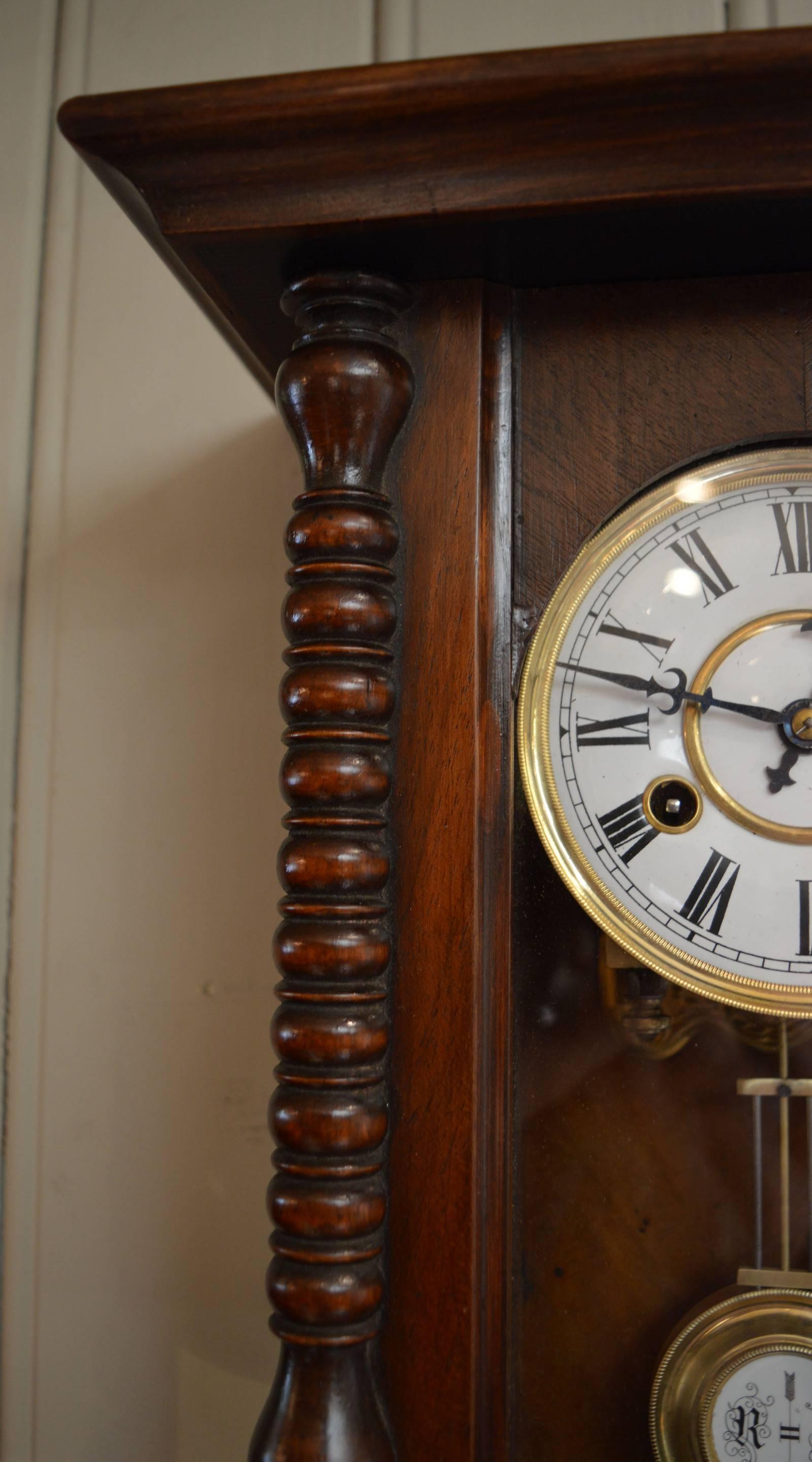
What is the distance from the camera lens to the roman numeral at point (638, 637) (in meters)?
0.56

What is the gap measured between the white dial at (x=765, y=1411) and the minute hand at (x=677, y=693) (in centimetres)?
32

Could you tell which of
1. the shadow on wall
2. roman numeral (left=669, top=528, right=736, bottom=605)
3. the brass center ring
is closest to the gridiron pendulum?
the brass center ring

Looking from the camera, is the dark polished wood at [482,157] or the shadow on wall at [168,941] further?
the shadow on wall at [168,941]

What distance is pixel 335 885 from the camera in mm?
526

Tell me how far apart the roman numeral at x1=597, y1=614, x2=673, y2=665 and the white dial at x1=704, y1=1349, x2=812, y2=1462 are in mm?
356

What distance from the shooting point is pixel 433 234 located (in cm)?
54

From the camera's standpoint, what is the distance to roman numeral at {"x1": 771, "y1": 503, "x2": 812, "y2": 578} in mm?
560

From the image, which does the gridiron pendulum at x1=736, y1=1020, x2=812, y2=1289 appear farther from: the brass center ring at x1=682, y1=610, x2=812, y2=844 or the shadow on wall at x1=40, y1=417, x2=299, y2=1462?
the shadow on wall at x1=40, y1=417, x2=299, y2=1462

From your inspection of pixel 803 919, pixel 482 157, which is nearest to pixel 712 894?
pixel 803 919

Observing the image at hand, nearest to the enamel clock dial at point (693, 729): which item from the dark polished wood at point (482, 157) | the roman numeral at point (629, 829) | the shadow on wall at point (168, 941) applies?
the roman numeral at point (629, 829)

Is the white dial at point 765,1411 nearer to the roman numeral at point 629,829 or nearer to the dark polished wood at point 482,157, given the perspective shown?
the roman numeral at point 629,829

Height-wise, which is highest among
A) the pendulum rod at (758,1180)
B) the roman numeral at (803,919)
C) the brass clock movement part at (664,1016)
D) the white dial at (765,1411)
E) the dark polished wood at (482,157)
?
the dark polished wood at (482,157)

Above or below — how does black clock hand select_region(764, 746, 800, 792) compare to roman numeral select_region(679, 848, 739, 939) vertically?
above

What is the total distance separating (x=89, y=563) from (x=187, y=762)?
0.20 metres
